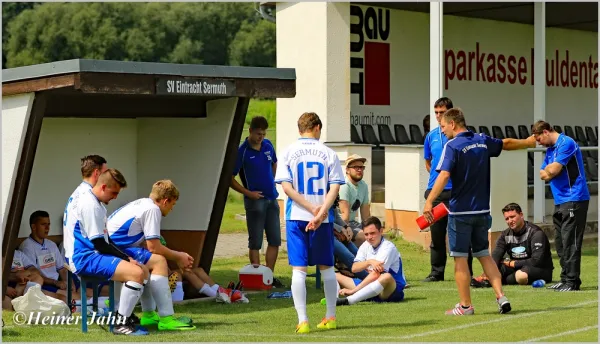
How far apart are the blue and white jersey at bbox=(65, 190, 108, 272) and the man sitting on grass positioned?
104 inches

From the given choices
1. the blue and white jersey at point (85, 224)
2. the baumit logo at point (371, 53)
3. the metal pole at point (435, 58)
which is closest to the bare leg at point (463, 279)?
the blue and white jersey at point (85, 224)

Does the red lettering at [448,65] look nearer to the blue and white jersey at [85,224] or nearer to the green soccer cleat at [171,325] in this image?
the green soccer cleat at [171,325]

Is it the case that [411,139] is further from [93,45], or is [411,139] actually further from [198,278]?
[93,45]

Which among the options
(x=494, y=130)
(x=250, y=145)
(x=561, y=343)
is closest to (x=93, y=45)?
(x=494, y=130)

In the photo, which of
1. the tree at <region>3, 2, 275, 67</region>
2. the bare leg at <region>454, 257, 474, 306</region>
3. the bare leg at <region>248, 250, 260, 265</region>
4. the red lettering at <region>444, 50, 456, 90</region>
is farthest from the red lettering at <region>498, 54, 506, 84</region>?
the tree at <region>3, 2, 275, 67</region>

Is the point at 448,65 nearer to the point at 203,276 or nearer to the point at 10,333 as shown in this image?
the point at 203,276

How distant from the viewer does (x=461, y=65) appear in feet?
69.1

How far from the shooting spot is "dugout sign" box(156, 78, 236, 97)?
10.2 metres

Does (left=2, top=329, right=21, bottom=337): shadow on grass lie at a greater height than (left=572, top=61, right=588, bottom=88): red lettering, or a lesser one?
lesser

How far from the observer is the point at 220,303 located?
1095 cm

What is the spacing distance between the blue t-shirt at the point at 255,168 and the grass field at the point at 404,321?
1196mm

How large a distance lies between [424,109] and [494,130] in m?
1.79

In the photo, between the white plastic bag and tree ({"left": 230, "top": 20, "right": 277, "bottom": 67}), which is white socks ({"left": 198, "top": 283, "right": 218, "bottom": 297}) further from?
tree ({"left": 230, "top": 20, "right": 277, "bottom": 67})

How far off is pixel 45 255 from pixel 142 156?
198 centimetres
